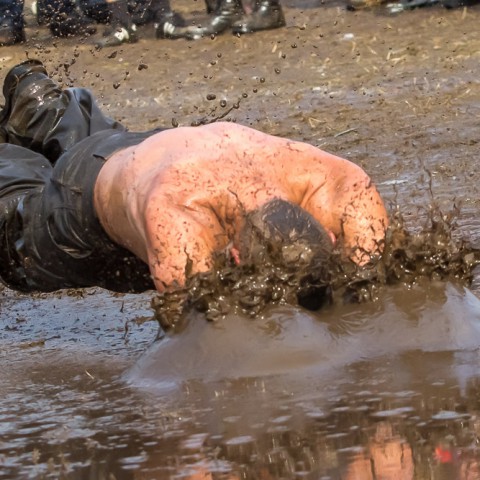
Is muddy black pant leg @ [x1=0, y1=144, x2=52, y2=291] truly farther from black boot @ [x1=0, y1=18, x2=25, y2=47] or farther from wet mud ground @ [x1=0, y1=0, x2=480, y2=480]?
black boot @ [x1=0, y1=18, x2=25, y2=47]

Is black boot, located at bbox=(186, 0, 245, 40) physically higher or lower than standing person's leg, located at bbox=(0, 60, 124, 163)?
lower

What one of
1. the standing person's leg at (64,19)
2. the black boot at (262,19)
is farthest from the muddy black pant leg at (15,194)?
the standing person's leg at (64,19)

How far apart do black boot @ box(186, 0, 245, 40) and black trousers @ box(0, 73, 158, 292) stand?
6177 millimetres

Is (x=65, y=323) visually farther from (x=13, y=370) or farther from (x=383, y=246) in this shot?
(x=383, y=246)

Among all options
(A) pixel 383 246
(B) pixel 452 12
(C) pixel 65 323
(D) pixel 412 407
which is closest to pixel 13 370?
(C) pixel 65 323

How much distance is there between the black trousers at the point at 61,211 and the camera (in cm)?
579

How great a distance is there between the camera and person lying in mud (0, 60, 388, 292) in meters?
4.79

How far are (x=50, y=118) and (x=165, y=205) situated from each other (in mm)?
2464

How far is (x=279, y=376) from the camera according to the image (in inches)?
180

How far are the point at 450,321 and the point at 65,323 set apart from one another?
2.40m

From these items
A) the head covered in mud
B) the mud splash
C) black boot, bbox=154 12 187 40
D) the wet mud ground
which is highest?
the head covered in mud

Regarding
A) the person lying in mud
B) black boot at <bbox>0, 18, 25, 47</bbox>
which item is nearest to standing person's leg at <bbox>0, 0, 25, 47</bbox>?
black boot at <bbox>0, 18, 25, 47</bbox>

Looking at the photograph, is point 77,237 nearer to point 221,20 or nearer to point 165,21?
point 221,20

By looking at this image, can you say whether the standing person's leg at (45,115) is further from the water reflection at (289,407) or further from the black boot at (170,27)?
the black boot at (170,27)
